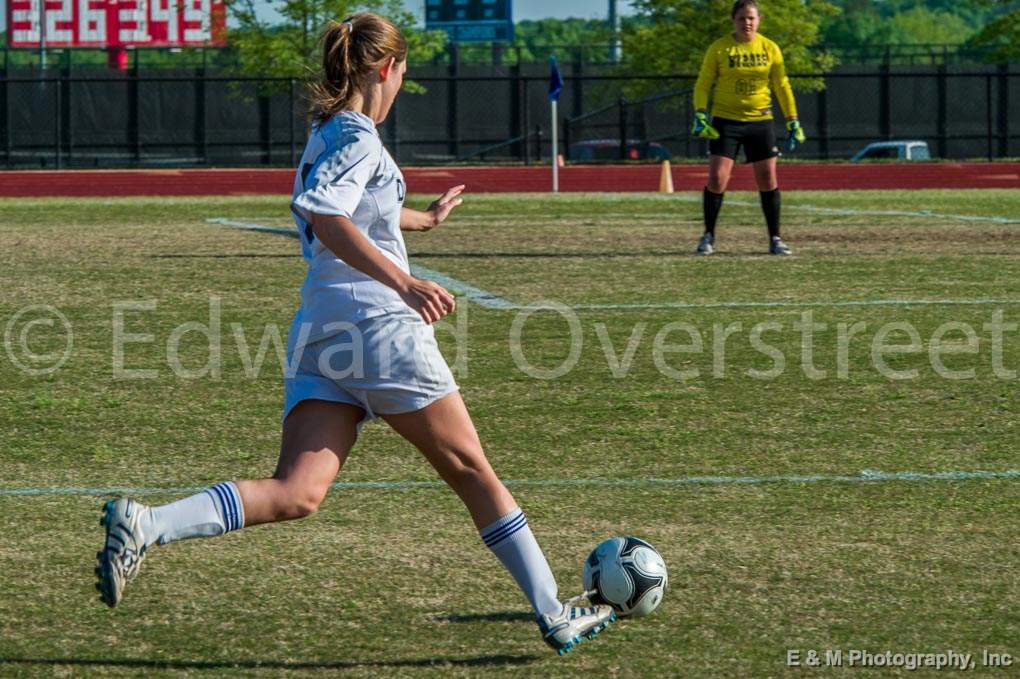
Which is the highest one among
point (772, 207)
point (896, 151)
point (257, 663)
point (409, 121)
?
point (409, 121)

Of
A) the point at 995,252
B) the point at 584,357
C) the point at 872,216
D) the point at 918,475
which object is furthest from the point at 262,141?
the point at 918,475

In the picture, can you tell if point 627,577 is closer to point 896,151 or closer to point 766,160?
point 766,160

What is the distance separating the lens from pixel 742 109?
46.1 feet

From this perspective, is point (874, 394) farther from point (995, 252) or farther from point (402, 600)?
point (995, 252)

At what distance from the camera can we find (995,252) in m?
14.3

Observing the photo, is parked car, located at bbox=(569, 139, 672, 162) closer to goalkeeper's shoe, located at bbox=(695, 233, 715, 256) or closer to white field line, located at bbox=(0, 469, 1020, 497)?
goalkeeper's shoe, located at bbox=(695, 233, 715, 256)

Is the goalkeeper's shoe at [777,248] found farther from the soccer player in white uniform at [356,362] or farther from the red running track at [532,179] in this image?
the red running track at [532,179]

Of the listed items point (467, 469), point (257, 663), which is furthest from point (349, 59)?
point (257, 663)

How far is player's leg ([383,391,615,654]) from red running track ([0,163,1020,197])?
27385 millimetres

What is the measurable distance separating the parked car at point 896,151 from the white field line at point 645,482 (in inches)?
1451

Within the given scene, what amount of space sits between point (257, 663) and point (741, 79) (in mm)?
10852

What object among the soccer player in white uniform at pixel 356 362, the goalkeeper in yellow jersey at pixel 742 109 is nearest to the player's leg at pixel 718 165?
the goalkeeper in yellow jersey at pixel 742 109

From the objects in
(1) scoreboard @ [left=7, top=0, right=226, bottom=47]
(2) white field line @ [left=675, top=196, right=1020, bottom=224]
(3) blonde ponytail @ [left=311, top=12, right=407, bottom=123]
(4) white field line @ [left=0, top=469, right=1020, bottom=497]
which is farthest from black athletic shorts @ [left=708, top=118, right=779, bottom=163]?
(1) scoreboard @ [left=7, top=0, right=226, bottom=47]

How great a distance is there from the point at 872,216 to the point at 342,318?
16049 mm
